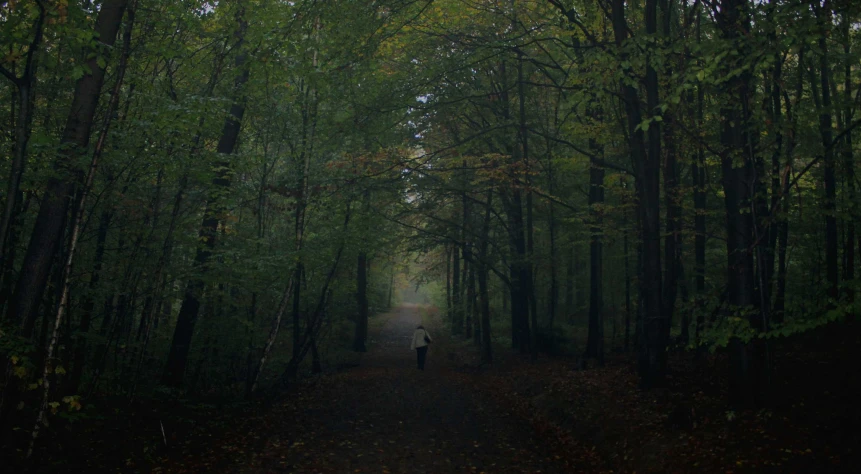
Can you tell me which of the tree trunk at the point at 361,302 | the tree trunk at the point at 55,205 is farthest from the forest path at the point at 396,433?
the tree trunk at the point at 361,302

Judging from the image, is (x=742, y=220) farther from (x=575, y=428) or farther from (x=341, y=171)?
(x=341, y=171)

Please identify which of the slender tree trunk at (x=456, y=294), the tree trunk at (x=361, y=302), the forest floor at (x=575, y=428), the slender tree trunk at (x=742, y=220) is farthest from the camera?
the slender tree trunk at (x=456, y=294)

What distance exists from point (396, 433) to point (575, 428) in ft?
11.0

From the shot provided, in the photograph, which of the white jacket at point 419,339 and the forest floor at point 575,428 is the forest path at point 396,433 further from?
the white jacket at point 419,339

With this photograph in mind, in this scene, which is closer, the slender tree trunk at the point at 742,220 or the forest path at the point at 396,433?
the slender tree trunk at the point at 742,220

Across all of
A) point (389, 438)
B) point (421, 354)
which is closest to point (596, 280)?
point (421, 354)

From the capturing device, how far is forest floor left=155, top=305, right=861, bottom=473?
6.57 metres

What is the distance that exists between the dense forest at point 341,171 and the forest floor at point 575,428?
48 centimetres

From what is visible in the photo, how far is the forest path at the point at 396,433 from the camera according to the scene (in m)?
7.78

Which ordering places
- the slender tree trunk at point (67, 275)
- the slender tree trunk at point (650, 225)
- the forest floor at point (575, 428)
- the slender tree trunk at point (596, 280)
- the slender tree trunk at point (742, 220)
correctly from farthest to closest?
1. the slender tree trunk at point (596, 280)
2. the slender tree trunk at point (650, 225)
3. the slender tree trunk at point (742, 220)
4. the forest floor at point (575, 428)
5. the slender tree trunk at point (67, 275)

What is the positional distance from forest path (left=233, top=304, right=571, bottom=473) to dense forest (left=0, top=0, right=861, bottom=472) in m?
2.37

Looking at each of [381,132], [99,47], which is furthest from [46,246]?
[381,132]

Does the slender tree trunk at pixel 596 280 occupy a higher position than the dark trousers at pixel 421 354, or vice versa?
the slender tree trunk at pixel 596 280

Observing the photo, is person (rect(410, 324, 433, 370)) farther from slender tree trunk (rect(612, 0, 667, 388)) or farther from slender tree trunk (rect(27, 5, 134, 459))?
slender tree trunk (rect(27, 5, 134, 459))
